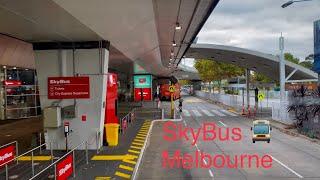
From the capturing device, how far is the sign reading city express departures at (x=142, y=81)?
221 feet

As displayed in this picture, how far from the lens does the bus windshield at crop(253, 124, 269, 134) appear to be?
48.2 ft

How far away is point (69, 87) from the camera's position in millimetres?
19625

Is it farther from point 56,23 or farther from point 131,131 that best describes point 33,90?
point 56,23

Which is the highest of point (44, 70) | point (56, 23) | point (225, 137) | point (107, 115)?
point (56, 23)

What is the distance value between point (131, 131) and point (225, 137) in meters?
6.33

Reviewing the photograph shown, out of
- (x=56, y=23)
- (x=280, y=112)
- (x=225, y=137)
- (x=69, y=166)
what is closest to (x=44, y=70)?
(x=56, y=23)

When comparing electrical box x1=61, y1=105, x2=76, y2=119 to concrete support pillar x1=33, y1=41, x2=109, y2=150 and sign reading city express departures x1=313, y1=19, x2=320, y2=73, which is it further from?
sign reading city express departures x1=313, y1=19, x2=320, y2=73

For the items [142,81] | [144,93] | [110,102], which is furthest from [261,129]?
[144,93]

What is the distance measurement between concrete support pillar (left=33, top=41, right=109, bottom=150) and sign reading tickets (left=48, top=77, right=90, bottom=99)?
2.16ft

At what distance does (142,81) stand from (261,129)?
52964mm

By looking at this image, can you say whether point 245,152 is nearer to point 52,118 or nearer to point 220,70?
point 52,118

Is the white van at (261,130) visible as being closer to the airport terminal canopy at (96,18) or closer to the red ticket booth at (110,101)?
the airport terminal canopy at (96,18)

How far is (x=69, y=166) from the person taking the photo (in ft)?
41.8

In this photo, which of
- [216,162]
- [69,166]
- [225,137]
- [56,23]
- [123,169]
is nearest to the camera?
[69,166]
